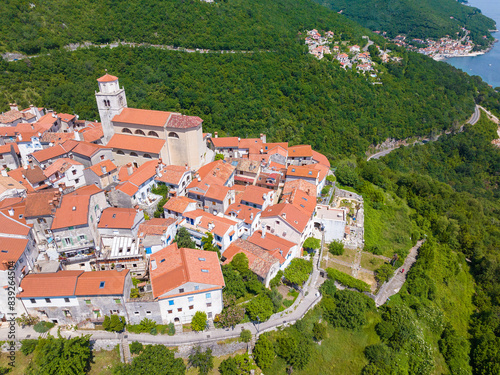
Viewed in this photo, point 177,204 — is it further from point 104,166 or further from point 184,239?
point 104,166

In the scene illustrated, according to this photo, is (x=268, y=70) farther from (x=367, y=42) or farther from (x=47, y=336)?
(x=47, y=336)

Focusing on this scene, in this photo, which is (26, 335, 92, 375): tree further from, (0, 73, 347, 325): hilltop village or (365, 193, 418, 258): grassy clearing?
(365, 193, 418, 258): grassy clearing

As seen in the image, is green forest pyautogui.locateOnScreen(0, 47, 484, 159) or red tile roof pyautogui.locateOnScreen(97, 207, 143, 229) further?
green forest pyautogui.locateOnScreen(0, 47, 484, 159)

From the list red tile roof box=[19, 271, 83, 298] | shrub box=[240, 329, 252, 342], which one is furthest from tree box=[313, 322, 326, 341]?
red tile roof box=[19, 271, 83, 298]

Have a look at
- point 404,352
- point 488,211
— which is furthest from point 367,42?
point 404,352

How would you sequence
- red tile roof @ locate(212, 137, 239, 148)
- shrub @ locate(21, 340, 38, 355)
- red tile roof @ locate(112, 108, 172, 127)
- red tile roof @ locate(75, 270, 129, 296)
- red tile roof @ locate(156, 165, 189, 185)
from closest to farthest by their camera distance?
shrub @ locate(21, 340, 38, 355)
red tile roof @ locate(75, 270, 129, 296)
red tile roof @ locate(156, 165, 189, 185)
red tile roof @ locate(112, 108, 172, 127)
red tile roof @ locate(212, 137, 239, 148)

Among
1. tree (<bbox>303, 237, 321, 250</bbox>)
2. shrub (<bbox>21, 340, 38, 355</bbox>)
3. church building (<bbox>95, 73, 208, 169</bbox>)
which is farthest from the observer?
church building (<bbox>95, 73, 208, 169</bbox>)

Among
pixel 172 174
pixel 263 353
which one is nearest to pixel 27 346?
pixel 263 353
